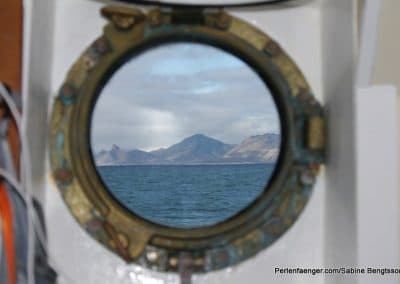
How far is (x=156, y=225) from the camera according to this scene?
1014 mm

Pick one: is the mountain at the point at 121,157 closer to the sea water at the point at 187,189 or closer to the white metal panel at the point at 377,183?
the sea water at the point at 187,189

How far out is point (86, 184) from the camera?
3.27ft

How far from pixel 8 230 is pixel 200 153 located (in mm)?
472

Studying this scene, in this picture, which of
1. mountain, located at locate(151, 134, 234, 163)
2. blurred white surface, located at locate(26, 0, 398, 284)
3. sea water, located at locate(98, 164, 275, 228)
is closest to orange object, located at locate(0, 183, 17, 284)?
blurred white surface, located at locate(26, 0, 398, 284)

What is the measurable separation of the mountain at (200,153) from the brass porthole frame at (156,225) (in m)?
0.10

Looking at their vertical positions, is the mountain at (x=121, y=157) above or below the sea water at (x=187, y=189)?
above

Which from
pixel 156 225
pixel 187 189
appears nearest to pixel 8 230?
pixel 156 225

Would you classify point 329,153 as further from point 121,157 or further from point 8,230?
point 8,230

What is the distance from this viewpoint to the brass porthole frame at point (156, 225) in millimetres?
994

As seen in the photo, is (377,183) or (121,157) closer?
(377,183)

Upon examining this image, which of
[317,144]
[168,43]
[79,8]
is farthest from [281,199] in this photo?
[79,8]

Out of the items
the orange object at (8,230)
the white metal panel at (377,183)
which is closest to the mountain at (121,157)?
the orange object at (8,230)

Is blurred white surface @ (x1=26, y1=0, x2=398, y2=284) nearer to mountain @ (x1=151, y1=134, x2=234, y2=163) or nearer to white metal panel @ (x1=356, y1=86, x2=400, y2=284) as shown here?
white metal panel @ (x1=356, y1=86, x2=400, y2=284)

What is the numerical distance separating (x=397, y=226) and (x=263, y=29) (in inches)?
16.8
